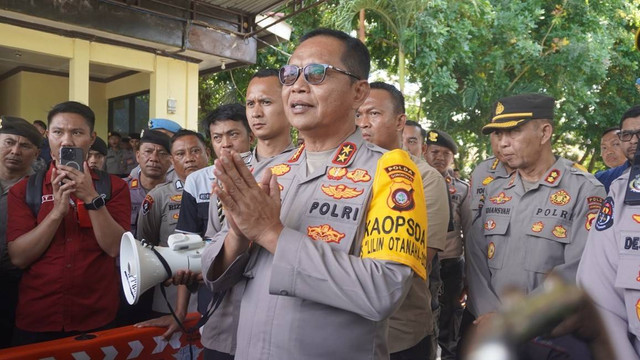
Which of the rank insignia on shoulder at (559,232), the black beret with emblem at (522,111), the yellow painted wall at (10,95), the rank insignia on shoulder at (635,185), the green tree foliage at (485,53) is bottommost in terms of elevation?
the rank insignia on shoulder at (559,232)

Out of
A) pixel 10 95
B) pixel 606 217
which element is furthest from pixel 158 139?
pixel 10 95

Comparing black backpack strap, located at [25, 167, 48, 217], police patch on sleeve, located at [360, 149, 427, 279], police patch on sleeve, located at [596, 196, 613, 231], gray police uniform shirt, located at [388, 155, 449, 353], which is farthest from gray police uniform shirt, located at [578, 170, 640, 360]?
black backpack strap, located at [25, 167, 48, 217]

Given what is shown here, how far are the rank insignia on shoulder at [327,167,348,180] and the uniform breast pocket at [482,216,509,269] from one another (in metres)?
1.78

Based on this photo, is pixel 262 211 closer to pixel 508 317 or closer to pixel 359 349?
pixel 359 349

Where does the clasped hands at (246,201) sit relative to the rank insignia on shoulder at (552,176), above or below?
below

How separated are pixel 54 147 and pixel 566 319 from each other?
3.10 metres

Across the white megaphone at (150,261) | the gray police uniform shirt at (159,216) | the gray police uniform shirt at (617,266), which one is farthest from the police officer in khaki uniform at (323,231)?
the gray police uniform shirt at (159,216)

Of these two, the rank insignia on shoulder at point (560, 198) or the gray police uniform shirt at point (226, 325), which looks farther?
the rank insignia on shoulder at point (560, 198)

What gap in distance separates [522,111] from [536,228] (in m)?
A: 0.72

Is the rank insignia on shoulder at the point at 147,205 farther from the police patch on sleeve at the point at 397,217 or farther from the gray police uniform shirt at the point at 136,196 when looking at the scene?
the police patch on sleeve at the point at 397,217

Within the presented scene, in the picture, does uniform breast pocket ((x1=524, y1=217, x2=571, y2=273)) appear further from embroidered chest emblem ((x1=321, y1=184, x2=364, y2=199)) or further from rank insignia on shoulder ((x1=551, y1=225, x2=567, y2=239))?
embroidered chest emblem ((x1=321, y1=184, x2=364, y2=199))

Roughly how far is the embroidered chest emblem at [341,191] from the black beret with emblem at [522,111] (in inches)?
73.4

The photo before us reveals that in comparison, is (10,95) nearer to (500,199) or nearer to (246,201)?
(500,199)

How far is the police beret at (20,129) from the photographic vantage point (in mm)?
3636
